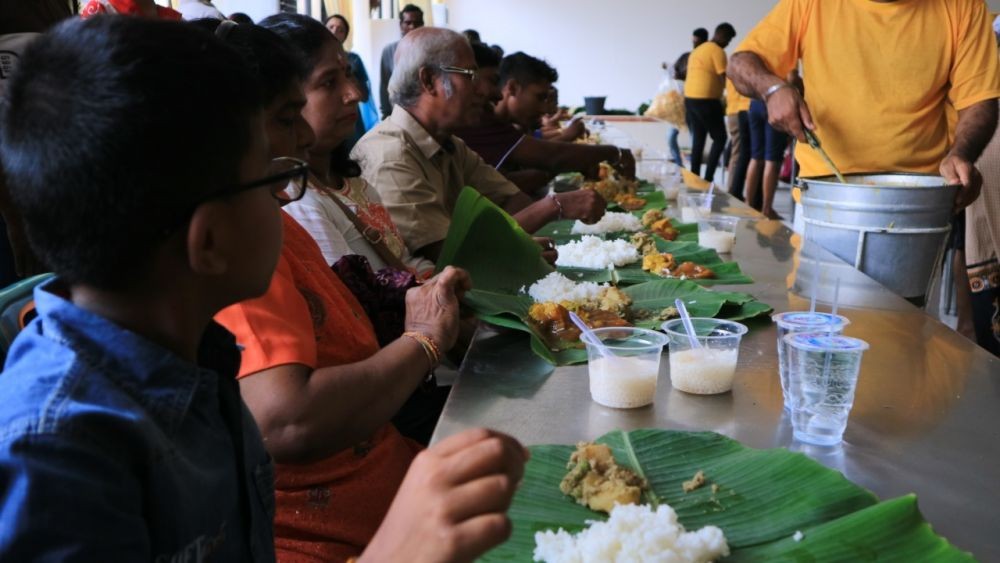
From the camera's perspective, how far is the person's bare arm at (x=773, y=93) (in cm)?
252

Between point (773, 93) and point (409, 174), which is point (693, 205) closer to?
point (773, 93)

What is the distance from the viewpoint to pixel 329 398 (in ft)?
4.29

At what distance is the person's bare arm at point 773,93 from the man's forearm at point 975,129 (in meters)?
0.47

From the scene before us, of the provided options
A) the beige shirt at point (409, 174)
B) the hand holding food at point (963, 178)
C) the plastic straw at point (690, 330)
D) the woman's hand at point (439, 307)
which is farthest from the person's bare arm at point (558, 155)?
the plastic straw at point (690, 330)

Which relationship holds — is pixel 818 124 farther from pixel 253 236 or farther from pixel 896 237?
pixel 253 236

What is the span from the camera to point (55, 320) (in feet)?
2.61

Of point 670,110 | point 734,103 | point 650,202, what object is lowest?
point 670,110

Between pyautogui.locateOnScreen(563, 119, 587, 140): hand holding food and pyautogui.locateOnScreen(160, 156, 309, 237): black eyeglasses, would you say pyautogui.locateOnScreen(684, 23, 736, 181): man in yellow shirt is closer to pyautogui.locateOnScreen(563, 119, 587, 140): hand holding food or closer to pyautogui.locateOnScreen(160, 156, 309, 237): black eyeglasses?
pyautogui.locateOnScreen(563, 119, 587, 140): hand holding food

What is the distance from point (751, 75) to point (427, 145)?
1.17 metres

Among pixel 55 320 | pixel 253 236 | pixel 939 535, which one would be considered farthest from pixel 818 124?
pixel 55 320

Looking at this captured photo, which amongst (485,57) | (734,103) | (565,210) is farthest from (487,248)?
(734,103)

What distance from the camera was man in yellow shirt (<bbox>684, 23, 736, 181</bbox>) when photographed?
32.2 feet

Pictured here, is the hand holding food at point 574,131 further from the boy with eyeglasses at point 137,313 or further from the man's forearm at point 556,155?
the boy with eyeglasses at point 137,313

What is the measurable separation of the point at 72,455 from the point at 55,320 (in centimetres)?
15
